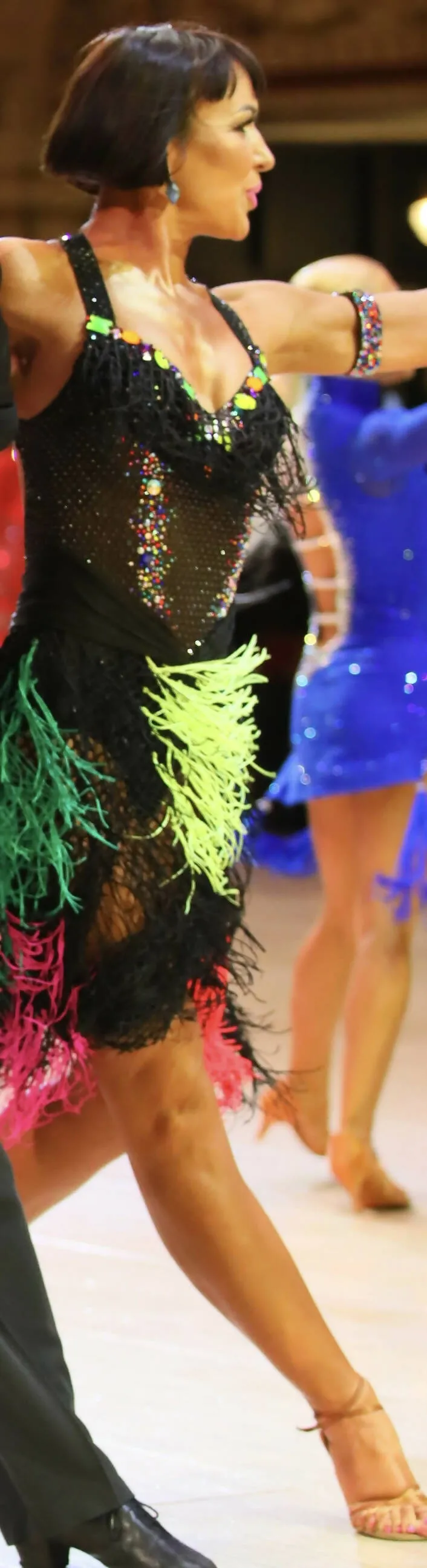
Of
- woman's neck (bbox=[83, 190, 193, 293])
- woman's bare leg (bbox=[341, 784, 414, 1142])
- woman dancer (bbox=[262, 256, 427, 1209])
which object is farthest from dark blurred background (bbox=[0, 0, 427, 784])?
woman's neck (bbox=[83, 190, 193, 293])

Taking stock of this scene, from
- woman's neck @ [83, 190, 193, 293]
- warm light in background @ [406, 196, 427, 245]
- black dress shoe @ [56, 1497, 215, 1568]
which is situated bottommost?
warm light in background @ [406, 196, 427, 245]

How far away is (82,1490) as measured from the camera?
1.51m

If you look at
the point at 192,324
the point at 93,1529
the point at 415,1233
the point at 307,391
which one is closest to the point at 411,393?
the point at 307,391

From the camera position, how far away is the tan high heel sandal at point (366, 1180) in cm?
300

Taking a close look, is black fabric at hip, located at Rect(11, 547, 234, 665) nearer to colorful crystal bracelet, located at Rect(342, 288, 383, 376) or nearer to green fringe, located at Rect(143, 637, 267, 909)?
green fringe, located at Rect(143, 637, 267, 909)

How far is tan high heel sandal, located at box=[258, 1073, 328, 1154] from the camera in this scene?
9.95 feet

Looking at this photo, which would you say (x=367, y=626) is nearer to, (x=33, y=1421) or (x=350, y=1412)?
(x=350, y=1412)

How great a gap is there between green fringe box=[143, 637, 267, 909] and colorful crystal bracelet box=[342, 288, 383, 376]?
0.30 meters

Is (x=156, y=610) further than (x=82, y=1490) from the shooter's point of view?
Yes

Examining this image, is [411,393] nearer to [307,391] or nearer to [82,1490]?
[307,391]

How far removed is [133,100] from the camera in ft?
5.77

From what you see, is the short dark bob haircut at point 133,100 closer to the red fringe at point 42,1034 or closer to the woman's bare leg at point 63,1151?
the red fringe at point 42,1034

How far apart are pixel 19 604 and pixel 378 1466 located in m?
0.82

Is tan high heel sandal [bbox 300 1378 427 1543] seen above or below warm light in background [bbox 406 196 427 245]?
above
